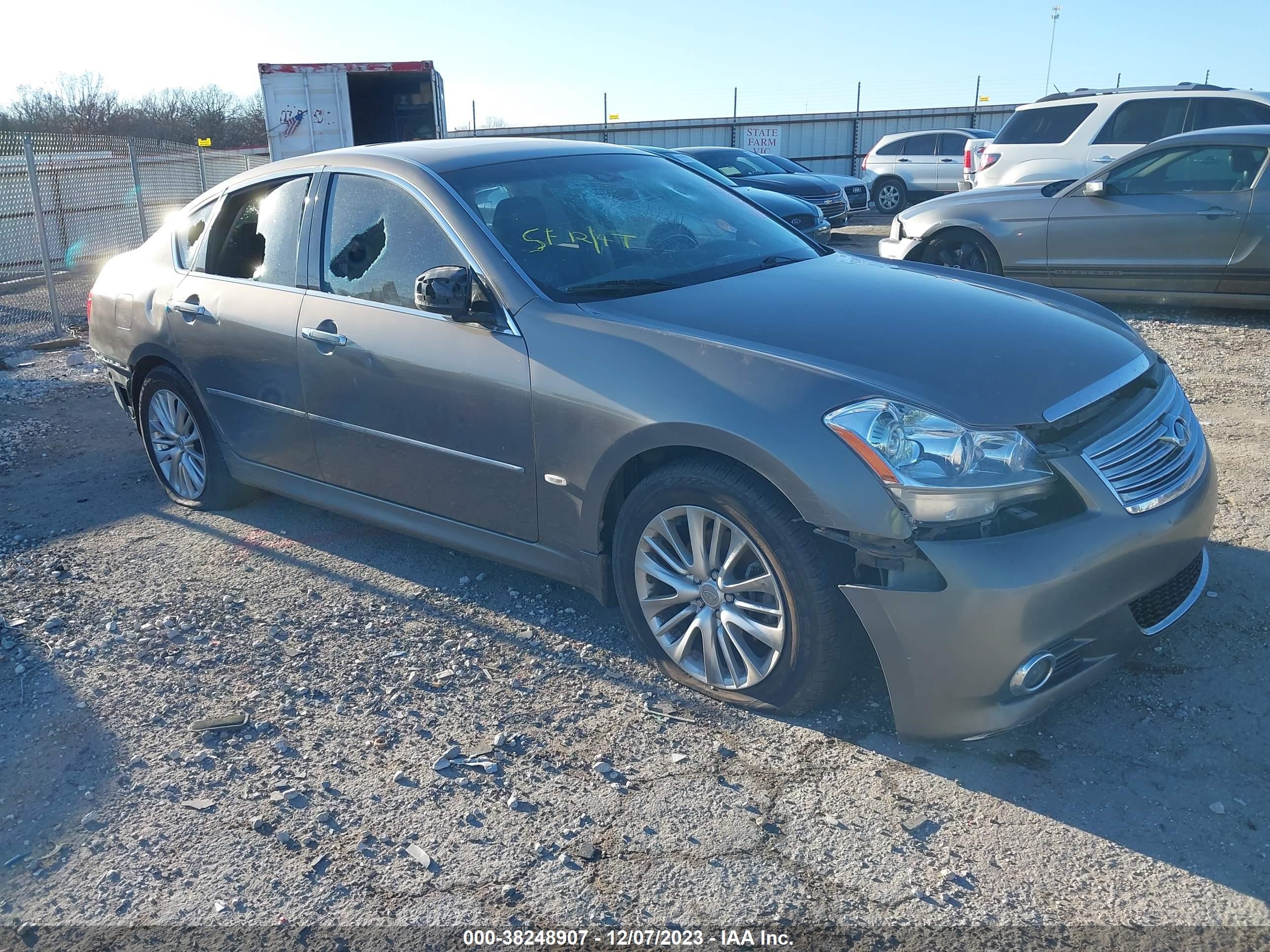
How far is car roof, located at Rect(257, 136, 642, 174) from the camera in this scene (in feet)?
13.3

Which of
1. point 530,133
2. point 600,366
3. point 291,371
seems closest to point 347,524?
point 291,371

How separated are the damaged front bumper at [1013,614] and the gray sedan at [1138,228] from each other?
17.1ft

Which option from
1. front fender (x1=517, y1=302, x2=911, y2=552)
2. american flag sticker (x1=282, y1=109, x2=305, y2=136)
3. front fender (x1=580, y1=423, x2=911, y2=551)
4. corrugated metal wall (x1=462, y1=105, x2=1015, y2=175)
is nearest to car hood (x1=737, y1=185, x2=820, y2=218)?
american flag sticker (x1=282, y1=109, x2=305, y2=136)

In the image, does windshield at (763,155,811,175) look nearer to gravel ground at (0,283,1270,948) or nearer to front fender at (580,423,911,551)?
gravel ground at (0,283,1270,948)

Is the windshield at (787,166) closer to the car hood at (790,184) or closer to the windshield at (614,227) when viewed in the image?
the car hood at (790,184)

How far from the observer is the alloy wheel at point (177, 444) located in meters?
5.05

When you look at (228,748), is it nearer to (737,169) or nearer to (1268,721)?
(1268,721)

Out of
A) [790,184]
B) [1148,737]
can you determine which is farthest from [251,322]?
[790,184]

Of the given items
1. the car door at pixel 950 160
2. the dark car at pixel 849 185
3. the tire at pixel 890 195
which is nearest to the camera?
the dark car at pixel 849 185

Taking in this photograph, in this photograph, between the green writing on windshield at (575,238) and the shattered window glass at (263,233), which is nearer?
the green writing on windshield at (575,238)

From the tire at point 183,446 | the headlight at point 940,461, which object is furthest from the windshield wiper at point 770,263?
the tire at point 183,446

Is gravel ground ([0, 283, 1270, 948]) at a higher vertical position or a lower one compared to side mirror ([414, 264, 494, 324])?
lower

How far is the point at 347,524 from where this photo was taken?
16.4 ft

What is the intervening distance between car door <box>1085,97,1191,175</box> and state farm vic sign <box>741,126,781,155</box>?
1415 cm
